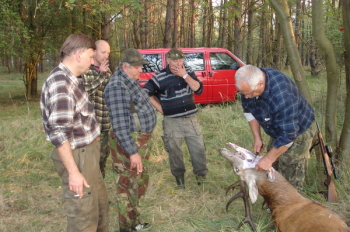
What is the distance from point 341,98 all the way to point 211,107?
3.21 meters

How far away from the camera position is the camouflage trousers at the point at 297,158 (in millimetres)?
3059

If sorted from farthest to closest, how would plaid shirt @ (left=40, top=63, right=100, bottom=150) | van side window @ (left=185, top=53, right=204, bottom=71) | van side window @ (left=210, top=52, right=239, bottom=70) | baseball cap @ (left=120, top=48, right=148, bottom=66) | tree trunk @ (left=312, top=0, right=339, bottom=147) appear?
van side window @ (left=210, top=52, right=239, bottom=70)
van side window @ (left=185, top=53, right=204, bottom=71)
tree trunk @ (left=312, top=0, right=339, bottom=147)
baseball cap @ (left=120, top=48, right=148, bottom=66)
plaid shirt @ (left=40, top=63, right=100, bottom=150)

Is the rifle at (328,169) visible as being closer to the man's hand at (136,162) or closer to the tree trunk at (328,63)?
the tree trunk at (328,63)

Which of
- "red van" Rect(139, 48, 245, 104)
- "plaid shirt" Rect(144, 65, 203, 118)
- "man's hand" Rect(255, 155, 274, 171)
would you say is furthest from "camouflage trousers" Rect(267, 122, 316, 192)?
"red van" Rect(139, 48, 245, 104)

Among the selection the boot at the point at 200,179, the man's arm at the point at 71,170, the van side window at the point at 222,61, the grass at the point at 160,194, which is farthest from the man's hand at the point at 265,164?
the van side window at the point at 222,61

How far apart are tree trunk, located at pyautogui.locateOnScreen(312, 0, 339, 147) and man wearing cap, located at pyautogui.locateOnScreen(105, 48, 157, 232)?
207 cm

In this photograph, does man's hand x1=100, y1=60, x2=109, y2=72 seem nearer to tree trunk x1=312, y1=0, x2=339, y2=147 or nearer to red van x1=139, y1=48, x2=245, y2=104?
tree trunk x1=312, y1=0, x2=339, y2=147

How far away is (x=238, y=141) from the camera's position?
5.54m

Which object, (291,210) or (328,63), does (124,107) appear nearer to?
(291,210)

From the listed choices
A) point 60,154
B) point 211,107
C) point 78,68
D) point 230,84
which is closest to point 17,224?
point 60,154

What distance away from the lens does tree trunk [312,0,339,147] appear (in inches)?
133

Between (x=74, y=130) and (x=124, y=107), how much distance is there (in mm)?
599

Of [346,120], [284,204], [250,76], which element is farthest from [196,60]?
[284,204]

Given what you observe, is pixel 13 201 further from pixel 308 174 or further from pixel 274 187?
pixel 308 174
